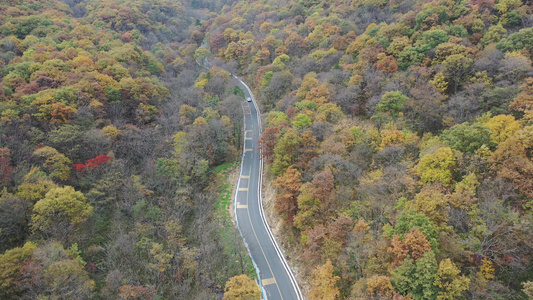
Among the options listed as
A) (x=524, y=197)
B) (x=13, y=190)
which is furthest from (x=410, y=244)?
(x=13, y=190)

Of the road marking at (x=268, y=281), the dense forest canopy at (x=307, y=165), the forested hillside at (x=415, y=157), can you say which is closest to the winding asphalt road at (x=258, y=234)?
the road marking at (x=268, y=281)

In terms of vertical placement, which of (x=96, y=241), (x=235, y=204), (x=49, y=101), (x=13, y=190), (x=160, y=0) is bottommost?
(x=235, y=204)

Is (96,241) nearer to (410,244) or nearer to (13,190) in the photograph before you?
(13,190)

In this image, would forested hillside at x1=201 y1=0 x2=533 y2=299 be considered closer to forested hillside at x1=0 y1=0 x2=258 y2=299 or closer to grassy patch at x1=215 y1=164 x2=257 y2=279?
grassy patch at x1=215 y1=164 x2=257 y2=279

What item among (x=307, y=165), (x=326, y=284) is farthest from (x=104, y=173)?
(x=326, y=284)

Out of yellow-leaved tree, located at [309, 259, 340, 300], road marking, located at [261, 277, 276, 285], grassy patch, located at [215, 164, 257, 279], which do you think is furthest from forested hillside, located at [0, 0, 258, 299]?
yellow-leaved tree, located at [309, 259, 340, 300]

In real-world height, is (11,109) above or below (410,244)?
above

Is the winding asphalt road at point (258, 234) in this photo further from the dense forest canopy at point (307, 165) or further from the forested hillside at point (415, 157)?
the forested hillside at point (415, 157)

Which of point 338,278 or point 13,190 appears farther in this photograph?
point 13,190
